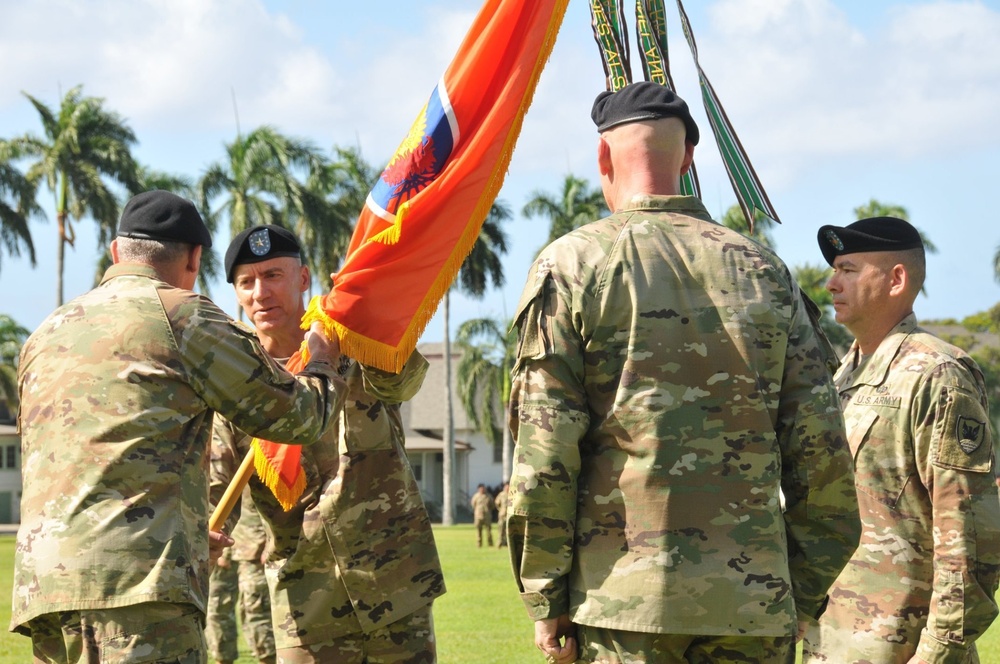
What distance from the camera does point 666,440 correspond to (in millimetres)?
3572

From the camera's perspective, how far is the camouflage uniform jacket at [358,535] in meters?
5.07

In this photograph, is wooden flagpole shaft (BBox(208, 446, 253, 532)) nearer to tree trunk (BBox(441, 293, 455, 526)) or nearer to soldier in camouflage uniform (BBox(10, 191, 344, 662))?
soldier in camouflage uniform (BBox(10, 191, 344, 662))

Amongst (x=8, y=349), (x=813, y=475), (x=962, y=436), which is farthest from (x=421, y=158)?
(x=8, y=349)

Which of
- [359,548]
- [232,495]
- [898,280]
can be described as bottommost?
[359,548]

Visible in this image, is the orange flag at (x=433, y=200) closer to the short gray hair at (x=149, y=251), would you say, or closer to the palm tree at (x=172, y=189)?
the short gray hair at (x=149, y=251)

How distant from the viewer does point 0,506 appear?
6500cm

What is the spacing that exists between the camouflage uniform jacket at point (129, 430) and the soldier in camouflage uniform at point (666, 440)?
1142mm

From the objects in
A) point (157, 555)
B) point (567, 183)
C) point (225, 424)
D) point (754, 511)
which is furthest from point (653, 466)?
point (567, 183)

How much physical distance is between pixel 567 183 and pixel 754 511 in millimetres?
46216

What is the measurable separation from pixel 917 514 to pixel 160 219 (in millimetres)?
3253

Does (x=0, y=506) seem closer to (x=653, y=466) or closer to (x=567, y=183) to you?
(x=567, y=183)

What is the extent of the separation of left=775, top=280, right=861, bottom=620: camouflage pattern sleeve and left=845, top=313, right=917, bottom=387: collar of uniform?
1.37 metres

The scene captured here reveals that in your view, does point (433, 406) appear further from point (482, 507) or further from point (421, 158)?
point (421, 158)

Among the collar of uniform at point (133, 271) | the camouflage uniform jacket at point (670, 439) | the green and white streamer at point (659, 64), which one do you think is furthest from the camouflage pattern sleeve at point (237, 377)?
the green and white streamer at point (659, 64)
